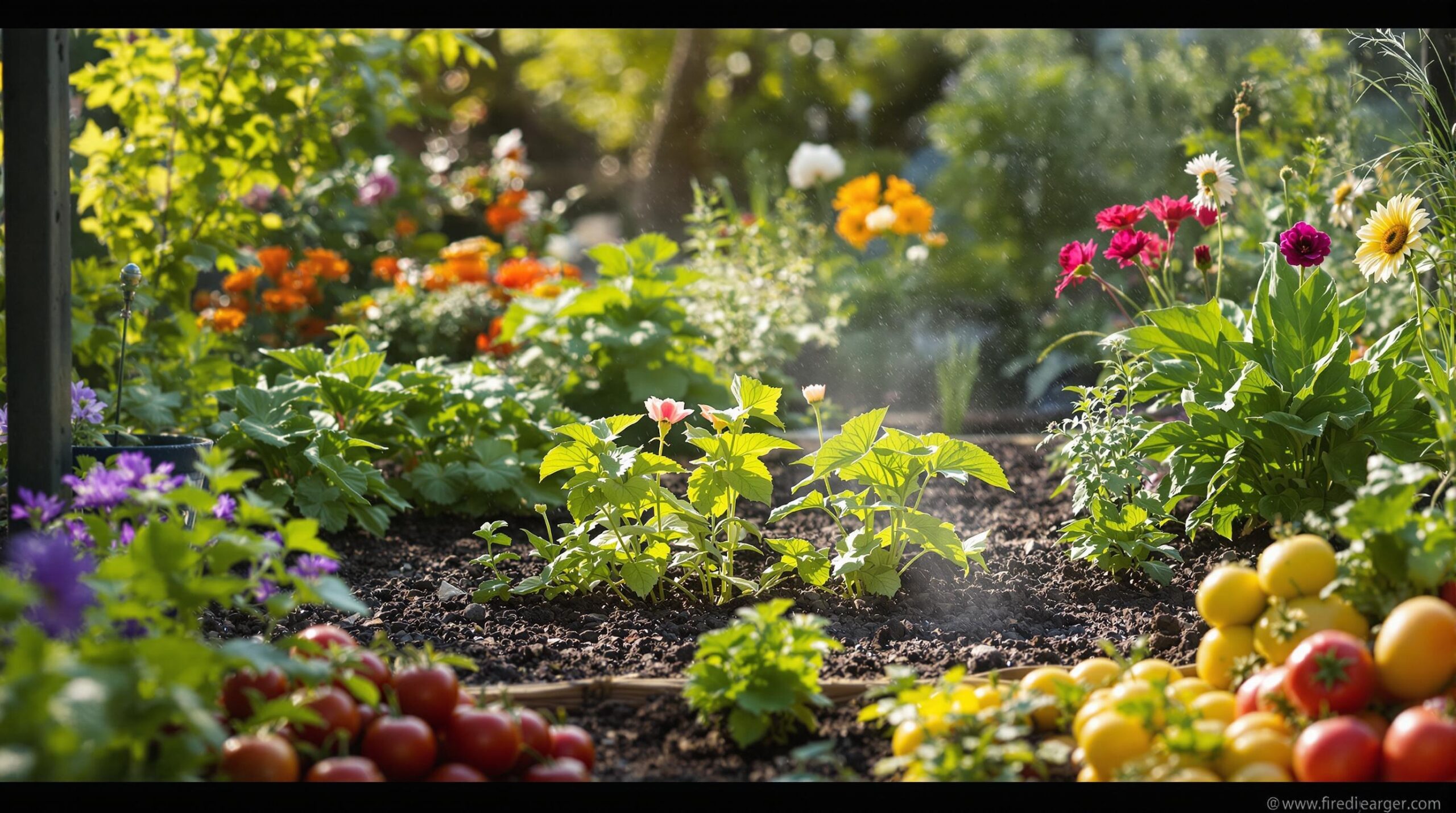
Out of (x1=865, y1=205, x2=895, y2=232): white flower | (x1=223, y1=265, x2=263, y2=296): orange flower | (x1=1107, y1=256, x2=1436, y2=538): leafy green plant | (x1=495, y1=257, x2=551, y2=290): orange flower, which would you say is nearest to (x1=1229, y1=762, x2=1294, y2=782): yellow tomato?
(x1=1107, y1=256, x2=1436, y2=538): leafy green plant

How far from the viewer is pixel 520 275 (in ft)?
15.5

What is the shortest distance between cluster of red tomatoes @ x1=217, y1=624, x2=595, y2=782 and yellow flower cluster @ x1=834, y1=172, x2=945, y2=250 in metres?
3.67

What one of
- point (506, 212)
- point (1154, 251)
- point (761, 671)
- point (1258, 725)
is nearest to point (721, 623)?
point (761, 671)

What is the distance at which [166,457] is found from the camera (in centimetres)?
246

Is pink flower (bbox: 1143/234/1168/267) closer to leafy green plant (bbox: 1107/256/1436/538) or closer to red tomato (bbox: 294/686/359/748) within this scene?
leafy green plant (bbox: 1107/256/1436/538)

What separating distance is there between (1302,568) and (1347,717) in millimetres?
259

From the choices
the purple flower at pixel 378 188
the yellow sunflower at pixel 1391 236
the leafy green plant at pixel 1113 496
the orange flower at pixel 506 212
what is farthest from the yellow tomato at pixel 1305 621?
the purple flower at pixel 378 188

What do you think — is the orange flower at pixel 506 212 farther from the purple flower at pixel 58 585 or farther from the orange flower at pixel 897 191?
the purple flower at pixel 58 585

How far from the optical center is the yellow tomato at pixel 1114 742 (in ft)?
4.74

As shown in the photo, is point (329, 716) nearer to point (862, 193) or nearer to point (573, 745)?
point (573, 745)

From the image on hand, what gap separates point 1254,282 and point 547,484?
3134 mm

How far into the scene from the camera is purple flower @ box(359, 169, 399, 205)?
5691mm
